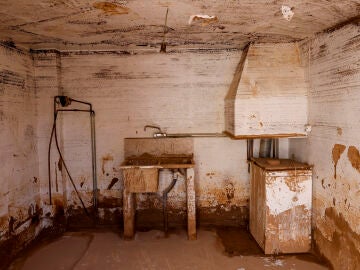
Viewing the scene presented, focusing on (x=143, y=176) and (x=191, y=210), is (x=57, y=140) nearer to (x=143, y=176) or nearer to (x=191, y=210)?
(x=143, y=176)

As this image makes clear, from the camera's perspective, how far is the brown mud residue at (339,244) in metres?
3.22

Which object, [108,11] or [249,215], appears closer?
[108,11]

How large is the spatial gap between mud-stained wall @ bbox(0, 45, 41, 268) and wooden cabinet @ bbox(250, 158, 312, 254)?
3.47 metres

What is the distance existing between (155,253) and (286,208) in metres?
1.91

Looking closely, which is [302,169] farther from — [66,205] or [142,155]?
[66,205]

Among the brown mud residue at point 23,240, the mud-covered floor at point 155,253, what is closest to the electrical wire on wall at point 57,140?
the brown mud residue at point 23,240

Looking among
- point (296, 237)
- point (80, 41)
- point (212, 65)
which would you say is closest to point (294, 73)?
point (212, 65)

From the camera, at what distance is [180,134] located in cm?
500

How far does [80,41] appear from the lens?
4.24m

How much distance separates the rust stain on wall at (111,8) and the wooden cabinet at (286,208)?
2.64 metres

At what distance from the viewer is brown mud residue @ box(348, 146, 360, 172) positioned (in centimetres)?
314

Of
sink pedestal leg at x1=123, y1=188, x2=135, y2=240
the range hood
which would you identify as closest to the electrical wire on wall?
sink pedestal leg at x1=123, y1=188, x2=135, y2=240

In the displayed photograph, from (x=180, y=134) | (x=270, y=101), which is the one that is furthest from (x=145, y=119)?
(x=270, y=101)

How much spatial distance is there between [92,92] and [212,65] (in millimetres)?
2032
